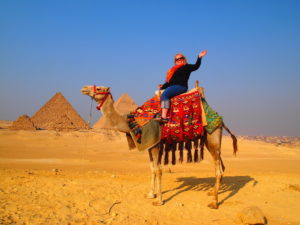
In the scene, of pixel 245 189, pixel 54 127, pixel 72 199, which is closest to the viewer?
pixel 72 199

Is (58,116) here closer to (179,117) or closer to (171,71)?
(171,71)

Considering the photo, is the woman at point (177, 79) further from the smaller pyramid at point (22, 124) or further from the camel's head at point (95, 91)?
the smaller pyramid at point (22, 124)

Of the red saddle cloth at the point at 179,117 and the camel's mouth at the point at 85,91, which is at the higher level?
the camel's mouth at the point at 85,91

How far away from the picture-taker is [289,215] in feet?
18.5

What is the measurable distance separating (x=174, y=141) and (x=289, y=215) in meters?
2.99

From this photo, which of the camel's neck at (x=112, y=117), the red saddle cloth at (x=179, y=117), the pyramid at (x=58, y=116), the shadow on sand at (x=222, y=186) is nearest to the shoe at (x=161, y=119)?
the red saddle cloth at (x=179, y=117)

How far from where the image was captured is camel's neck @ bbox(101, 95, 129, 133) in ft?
20.2

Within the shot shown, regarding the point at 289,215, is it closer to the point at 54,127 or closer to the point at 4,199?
the point at 4,199

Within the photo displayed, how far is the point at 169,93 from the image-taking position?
20.9 feet

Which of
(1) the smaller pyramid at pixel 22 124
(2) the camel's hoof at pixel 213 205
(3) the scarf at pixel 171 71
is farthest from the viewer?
(1) the smaller pyramid at pixel 22 124

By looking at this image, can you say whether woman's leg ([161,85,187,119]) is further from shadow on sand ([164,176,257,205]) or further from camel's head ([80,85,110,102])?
shadow on sand ([164,176,257,205])

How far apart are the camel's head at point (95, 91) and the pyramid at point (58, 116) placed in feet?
167

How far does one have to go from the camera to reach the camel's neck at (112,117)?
6.17 m

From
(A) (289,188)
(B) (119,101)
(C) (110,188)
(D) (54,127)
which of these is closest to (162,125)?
(C) (110,188)
